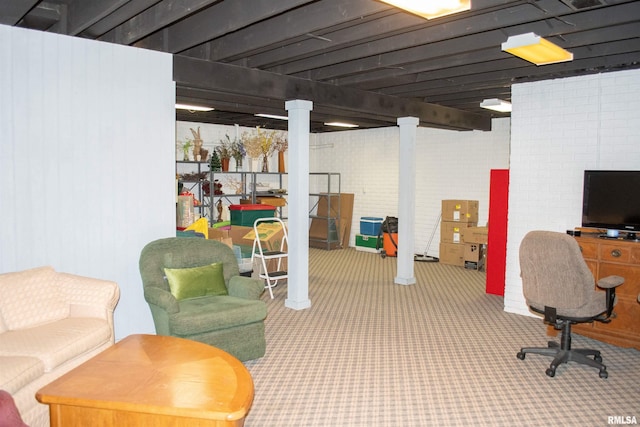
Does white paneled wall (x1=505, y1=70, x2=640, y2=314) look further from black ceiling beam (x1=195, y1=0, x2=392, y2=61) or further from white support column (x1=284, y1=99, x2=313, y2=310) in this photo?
black ceiling beam (x1=195, y1=0, x2=392, y2=61)

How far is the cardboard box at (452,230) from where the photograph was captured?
8781 mm

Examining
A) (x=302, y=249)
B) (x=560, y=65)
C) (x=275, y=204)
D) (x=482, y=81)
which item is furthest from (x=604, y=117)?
(x=275, y=204)

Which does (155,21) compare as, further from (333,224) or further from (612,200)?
(333,224)

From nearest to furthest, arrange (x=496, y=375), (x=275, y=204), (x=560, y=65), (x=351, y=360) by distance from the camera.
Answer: (x=496, y=375) < (x=351, y=360) < (x=560, y=65) < (x=275, y=204)

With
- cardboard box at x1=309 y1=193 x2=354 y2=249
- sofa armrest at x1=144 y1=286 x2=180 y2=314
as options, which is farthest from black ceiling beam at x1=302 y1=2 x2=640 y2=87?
cardboard box at x1=309 y1=193 x2=354 y2=249

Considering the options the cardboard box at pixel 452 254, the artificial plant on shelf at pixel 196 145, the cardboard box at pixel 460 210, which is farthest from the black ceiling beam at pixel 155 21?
the cardboard box at pixel 452 254

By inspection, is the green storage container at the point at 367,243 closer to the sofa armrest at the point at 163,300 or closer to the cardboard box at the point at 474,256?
the cardboard box at the point at 474,256

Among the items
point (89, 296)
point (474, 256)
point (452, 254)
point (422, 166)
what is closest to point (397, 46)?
point (89, 296)

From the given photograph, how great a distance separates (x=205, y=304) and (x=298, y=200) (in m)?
2.00

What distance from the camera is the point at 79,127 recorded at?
4055 millimetres

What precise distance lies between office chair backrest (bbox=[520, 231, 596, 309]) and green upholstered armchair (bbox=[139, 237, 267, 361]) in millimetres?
2208

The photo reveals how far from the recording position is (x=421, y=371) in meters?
4.02

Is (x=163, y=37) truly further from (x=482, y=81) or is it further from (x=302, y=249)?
(x=482, y=81)

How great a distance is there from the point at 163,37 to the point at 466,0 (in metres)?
2.80
